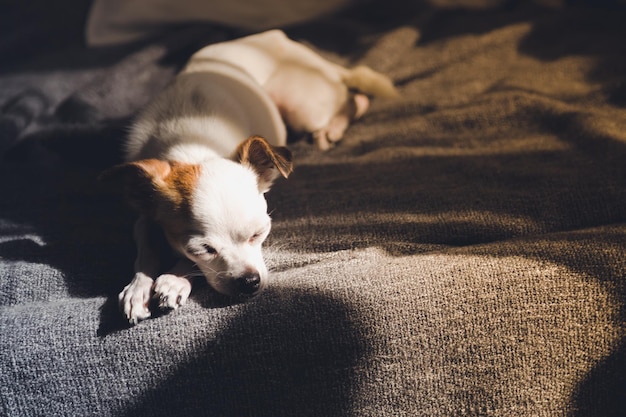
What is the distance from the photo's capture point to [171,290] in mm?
1190

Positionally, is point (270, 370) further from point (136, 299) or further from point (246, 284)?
point (136, 299)

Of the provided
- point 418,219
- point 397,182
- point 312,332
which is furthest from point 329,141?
point 312,332

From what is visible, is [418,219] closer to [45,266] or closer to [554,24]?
[45,266]

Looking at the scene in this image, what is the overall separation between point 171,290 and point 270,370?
276 millimetres

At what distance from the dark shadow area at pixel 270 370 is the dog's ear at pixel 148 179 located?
1.16 ft

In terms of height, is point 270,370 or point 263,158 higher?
point 263,158

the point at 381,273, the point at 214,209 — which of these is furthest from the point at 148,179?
the point at 381,273

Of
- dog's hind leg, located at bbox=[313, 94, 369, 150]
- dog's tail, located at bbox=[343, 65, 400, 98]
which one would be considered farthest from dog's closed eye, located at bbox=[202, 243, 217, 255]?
dog's tail, located at bbox=[343, 65, 400, 98]

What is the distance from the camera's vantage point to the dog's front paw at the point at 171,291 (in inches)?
46.1

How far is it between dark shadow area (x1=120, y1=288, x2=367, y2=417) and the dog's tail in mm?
1114

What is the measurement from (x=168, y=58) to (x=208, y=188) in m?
1.18

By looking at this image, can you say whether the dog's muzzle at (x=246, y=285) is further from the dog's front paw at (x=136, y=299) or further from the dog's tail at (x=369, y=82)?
the dog's tail at (x=369, y=82)

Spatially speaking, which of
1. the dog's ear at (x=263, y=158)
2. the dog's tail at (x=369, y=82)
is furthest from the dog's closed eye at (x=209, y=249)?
the dog's tail at (x=369, y=82)

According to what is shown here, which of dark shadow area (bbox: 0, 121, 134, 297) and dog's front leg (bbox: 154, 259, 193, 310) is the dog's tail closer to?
dark shadow area (bbox: 0, 121, 134, 297)
